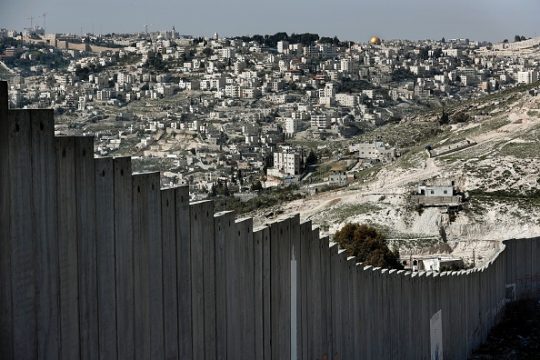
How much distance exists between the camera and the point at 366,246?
3288 cm

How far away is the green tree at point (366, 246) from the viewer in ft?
101

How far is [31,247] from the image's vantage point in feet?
16.3

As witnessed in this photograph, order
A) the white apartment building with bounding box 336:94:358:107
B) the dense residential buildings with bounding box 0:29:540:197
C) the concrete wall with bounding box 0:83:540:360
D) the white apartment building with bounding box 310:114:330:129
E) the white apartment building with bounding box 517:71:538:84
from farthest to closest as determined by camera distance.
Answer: the white apartment building with bounding box 517:71:538:84
the white apartment building with bounding box 336:94:358:107
the white apartment building with bounding box 310:114:330:129
the dense residential buildings with bounding box 0:29:540:197
the concrete wall with bounding box 0:83:540:360

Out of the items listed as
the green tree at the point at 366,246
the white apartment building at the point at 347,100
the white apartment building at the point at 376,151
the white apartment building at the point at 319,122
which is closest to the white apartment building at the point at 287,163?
the white apartment building at the point at 376,151

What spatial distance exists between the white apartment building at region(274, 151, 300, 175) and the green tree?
55651 mm

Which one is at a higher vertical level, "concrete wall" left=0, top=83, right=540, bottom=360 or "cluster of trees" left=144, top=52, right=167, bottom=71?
"cluster of trees" left=144, top=52, right=167, bottom=71

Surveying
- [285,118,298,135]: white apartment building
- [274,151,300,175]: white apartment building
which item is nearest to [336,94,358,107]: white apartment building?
[285,118,298,135]: white apartment building

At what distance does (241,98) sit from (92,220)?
158967mm

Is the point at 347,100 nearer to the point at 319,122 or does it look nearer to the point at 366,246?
the point at 319,122

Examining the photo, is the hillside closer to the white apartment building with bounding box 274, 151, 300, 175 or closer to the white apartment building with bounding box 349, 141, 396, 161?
the white apartment building with bounding box 349, 141, 396, 161

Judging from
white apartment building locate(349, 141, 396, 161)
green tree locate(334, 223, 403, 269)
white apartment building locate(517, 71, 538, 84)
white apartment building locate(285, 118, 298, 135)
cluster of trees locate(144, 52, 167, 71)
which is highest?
cluster of trees locate(144, 52, 167, 71)

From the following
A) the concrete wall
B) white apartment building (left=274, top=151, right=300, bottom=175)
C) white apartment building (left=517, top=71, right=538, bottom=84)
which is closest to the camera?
the concrete wall

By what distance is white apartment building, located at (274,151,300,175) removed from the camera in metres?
92.7

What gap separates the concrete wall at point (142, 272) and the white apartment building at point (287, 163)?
82217mm
